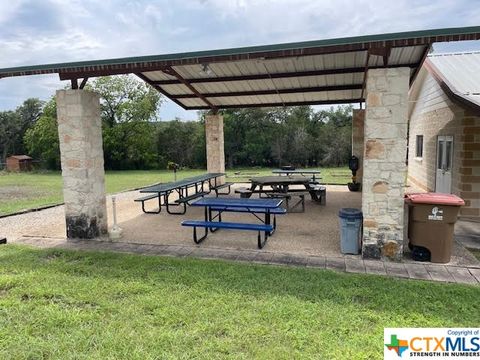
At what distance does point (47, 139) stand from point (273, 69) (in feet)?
87.0

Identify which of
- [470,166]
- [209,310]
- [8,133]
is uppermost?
[8,133]

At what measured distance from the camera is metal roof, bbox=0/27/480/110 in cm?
458

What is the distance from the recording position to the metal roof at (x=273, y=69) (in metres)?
4.58

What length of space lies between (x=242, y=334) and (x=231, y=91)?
8278 mm

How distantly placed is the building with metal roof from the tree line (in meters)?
13.0

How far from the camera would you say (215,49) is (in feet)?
16.5

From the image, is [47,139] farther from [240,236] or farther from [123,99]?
[240,236]

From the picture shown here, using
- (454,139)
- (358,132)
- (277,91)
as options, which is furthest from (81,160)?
(358,132)

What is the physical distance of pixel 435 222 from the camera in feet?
15.3

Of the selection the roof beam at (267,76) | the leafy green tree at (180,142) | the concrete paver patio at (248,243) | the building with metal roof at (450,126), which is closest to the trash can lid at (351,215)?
the concrete paver patio at (248,243)

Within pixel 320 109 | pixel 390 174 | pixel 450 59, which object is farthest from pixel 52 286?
pixel 320 109

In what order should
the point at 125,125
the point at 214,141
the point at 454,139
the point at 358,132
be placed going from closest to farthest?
the point at 454,139 < the point at 358,132 < the point at 214,141 < the point at 125,125

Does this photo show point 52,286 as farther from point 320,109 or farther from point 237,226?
point 320,109

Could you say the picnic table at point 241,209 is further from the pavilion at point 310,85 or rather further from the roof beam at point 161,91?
the roof beam at point 161,91
